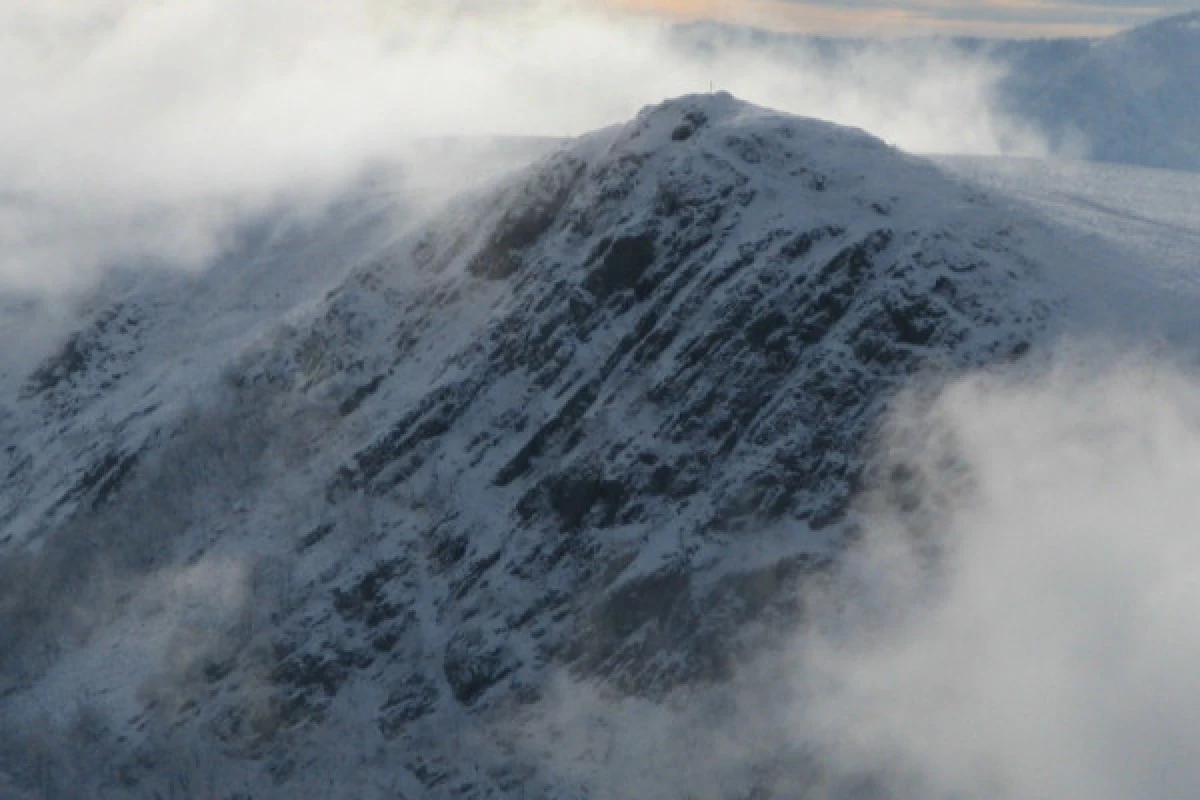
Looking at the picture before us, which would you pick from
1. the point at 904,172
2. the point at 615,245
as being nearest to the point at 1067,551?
the point at 904,172

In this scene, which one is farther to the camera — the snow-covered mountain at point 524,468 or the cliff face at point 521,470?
the cliff face at point 521,470

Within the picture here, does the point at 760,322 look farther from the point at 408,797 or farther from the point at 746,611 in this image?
the point at 408,797

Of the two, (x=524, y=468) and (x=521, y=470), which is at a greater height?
(x=524, y=468)

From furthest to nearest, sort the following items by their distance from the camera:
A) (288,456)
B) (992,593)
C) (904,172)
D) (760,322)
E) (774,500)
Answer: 1. (288,456)
2. (904,172)
3. (760,322)
4. (774,500)
5. (992,593)

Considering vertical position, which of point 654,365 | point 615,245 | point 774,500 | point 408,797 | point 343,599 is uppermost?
point 615,245

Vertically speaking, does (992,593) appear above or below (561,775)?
above

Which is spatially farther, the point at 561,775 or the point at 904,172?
the point at 904,172

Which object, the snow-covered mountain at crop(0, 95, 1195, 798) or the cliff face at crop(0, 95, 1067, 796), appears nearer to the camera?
the snow-covered mountain at crop(0, 95, 1195, 798)

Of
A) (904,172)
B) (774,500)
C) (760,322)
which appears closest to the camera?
(774,500)
